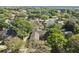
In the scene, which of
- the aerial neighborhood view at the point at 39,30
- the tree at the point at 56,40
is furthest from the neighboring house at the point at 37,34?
the tree at the point at 56,40

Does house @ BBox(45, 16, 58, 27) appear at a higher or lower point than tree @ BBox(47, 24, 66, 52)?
higher

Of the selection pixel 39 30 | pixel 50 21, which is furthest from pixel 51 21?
pixel 39 30

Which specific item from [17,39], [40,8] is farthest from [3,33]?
[40,8]

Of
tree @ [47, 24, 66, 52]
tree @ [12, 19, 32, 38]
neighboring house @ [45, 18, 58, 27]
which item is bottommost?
tree @ [47, 24, 66, 52]

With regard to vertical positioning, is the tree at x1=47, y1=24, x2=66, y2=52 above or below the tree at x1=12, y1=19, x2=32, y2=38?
below

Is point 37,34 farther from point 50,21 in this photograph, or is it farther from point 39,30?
point 50,21

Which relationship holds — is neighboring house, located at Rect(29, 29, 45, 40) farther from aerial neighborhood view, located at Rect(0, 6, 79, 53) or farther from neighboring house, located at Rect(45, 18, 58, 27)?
neighboring house, located at Rect(45, 18, 58, 27)

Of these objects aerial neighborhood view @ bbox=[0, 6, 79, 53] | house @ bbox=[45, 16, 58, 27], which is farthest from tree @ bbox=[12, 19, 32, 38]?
house @ bbox=[45, 16, 58, 27]

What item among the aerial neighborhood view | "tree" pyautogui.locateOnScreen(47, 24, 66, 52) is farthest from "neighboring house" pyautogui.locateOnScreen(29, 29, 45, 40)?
"tree" pyautogui.locateOnScreen(47, 24, 66, 52)
